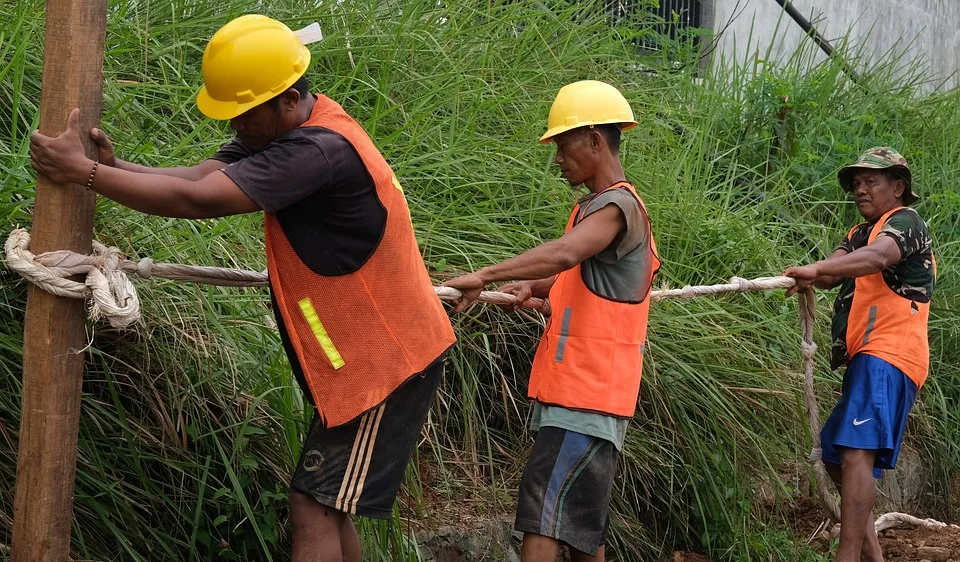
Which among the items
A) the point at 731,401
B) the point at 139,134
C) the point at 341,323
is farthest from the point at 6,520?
the point at 731,401

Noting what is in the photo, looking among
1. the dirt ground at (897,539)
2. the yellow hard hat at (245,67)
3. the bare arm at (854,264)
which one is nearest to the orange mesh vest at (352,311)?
the yellow hard hat at (245,67)

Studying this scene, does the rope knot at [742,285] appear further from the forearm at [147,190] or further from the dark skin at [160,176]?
the forearm at [147,190]

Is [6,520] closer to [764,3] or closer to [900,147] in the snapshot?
[900,147]

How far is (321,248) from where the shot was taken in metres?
2.47

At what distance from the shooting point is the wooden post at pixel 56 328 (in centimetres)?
232

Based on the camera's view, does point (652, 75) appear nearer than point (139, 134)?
No

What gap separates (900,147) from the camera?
Answer: 6945 mm

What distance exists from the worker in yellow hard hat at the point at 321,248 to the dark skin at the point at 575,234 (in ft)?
0.86

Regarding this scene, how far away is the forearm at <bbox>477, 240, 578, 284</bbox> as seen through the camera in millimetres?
2885

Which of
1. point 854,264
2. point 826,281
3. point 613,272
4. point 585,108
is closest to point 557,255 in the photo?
point 613,272

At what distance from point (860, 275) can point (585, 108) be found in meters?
1.47

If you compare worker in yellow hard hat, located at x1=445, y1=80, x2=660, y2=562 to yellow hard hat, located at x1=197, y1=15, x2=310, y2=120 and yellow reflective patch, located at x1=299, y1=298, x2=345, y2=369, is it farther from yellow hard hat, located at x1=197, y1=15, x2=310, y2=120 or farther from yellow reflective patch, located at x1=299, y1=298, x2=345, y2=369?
yellow hard hat, located at x1=197, y1=15, x2=310, y2=120

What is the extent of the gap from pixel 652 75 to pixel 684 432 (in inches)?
110

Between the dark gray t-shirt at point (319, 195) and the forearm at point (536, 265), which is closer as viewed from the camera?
the dark gray t-shirt at point (319, 195)
